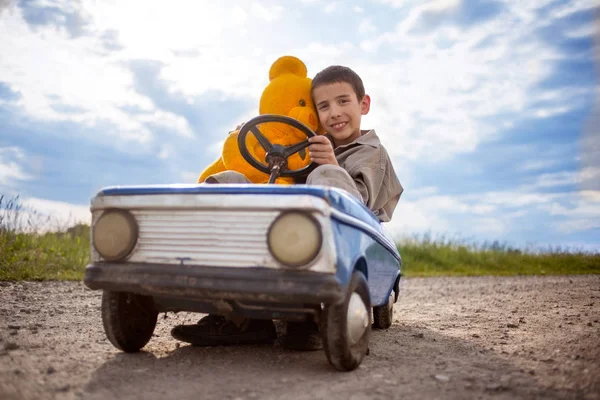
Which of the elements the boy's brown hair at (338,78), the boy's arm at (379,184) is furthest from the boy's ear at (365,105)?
the boy's arm at (379,184)

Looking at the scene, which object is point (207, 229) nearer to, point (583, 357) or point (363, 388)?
point (363, 388)

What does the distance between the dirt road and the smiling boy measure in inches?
40.5

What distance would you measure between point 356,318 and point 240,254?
0.63 metres

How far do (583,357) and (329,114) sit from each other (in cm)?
234

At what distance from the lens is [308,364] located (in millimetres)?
2590

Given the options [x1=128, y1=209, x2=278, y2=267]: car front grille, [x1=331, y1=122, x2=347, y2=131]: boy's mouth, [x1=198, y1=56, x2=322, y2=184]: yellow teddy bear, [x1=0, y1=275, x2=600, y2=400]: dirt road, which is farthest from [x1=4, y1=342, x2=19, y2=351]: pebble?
[x1=331, y1=122, x2=347, y2=131]: boy's mouth

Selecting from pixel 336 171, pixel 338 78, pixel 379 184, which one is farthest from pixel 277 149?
pixel 338 78

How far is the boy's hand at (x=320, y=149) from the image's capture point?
3.13 meters

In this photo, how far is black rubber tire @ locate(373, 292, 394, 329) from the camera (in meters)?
4.00

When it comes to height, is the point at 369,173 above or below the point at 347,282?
above

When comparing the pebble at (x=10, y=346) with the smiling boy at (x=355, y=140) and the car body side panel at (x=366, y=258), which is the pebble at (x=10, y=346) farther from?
the smiling boy at (x=355, y=140)

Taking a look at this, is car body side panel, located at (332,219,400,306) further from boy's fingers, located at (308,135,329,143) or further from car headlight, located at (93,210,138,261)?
car headlight, located at (93,210,138,261)

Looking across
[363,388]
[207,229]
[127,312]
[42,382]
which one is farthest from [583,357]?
[42,382]

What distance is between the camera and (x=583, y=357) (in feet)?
9.25
